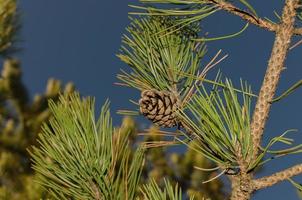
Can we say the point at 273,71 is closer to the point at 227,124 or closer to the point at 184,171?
the point at 227,124

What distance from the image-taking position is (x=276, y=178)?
49.3 inches

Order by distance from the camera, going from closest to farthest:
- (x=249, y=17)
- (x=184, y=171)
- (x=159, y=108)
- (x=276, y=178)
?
(x=276, y=178) → (x=249, y=17) → (x=159, y=108) → (x=184, y=171)

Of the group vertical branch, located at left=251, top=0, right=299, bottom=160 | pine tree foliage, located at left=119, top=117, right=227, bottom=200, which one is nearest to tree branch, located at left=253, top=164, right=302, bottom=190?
vertical branch, located at left=251, top=0, right=299, bottom=160

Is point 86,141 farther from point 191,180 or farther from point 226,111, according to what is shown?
point 191,180

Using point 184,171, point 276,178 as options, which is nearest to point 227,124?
point 276,178

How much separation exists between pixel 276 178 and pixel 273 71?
266mm

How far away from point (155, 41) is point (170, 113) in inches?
11.1

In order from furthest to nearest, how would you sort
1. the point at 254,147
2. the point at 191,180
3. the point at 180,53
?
the point at 191,180 < the point at 180,53 < the point at 254,147

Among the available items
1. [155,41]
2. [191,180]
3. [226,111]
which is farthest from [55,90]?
[226,111]

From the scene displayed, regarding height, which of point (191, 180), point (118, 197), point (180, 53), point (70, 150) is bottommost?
point (191, 180)

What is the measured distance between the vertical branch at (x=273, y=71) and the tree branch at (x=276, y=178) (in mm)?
67

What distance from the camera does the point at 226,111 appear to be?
1276mm

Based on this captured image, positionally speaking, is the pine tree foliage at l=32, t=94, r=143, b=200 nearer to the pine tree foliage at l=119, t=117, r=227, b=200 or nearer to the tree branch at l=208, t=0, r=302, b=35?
the tree branch at l=208, t=0, r=302, b=35

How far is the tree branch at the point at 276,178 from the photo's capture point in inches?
48.4
